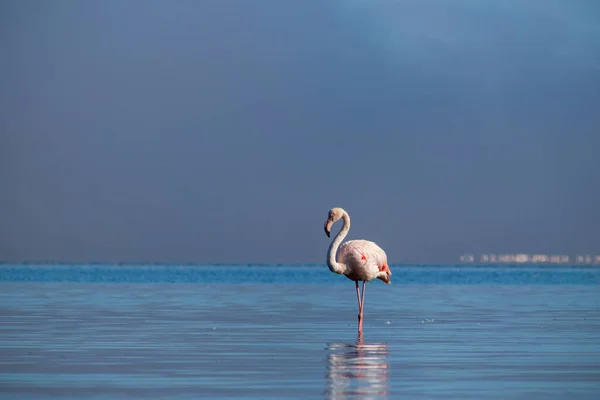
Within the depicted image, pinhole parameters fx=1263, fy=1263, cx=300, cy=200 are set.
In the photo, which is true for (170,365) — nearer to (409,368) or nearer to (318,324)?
(409,368)

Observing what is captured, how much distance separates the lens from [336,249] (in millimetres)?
21016

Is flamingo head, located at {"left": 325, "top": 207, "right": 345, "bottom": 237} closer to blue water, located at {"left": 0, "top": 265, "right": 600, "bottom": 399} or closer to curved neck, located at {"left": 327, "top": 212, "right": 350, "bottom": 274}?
curved neck, located at {"left": 327, "top": 212, "right": 350, "bottom": 274}

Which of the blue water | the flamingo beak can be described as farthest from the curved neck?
the blue water

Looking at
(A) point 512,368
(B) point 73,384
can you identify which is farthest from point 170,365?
(A) point 512,368

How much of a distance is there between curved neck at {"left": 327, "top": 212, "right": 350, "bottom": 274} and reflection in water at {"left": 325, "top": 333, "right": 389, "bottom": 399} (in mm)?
4214

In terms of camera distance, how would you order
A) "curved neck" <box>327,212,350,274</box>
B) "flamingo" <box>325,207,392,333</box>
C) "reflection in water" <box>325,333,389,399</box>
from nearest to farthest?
"reflection in water" <box>325,333,389,399</box> → "curved neck" <box>327,212,350,274</box> → "flamingo" <box>325,207,392,333</box>

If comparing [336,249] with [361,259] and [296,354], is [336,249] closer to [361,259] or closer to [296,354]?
[361,259]

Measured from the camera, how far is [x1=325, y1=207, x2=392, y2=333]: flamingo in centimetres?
2092

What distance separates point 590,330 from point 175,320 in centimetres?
710

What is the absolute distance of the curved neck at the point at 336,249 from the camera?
20734mm

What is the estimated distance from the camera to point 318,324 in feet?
68.9

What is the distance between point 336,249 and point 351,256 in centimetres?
28

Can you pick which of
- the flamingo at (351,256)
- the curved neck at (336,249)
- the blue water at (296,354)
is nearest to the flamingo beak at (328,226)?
the flamingo at (351,256)

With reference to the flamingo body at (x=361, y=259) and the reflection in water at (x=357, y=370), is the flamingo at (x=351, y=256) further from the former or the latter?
the reflection in water at (x=357, y=370)
